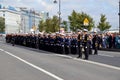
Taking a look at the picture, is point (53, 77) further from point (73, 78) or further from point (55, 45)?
point (55, 45)

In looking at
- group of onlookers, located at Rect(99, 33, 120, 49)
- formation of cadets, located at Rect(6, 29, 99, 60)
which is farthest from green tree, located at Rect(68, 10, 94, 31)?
group of onlookers, located at Rect(99, 33, 120, 49)

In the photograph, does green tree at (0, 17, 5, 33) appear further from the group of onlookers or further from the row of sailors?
the group of onlookers

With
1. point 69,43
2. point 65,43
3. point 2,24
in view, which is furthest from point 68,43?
point 2,24

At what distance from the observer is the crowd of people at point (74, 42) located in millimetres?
25583

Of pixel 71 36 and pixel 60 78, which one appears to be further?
pixel 71 36

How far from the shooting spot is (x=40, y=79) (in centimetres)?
1339

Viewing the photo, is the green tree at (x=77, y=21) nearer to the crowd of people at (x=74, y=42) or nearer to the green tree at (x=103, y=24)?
the green tree at (x=103, y=24)

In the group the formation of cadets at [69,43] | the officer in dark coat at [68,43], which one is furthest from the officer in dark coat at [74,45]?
the officer in dark coat at [68,43]

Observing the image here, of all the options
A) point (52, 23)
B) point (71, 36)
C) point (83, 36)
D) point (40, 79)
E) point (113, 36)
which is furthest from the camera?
point (52, 23)

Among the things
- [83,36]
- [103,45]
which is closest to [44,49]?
[103,45]

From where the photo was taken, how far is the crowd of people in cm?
2558

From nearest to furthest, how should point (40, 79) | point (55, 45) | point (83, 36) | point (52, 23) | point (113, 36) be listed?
point (40, 79)
point (83, 36)
point (55, 45)
point (113, 36)
point (52, 23)

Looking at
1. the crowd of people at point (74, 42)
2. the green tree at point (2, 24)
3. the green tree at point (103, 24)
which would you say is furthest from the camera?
the green tree at point (2, 24)

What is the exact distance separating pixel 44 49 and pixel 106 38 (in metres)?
6.29
